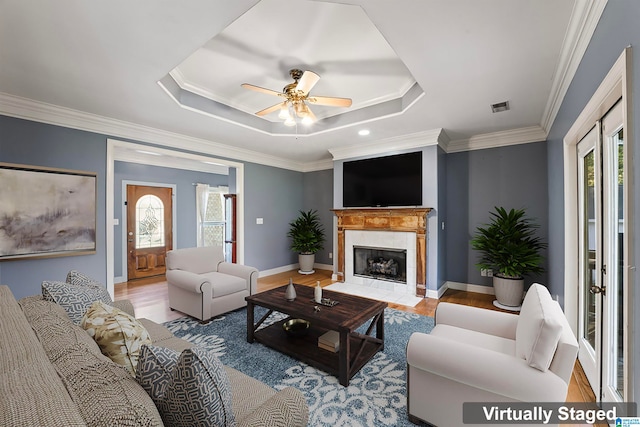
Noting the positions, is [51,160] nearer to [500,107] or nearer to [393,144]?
[393,144]

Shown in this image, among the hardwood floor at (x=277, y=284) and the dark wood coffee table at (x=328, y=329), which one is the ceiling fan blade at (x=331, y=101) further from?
the hardwood floor at (x=277, y=284)

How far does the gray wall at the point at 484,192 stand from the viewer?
12.9 feet

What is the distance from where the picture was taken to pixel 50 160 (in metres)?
3.11

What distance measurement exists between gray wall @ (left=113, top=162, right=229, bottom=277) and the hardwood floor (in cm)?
86

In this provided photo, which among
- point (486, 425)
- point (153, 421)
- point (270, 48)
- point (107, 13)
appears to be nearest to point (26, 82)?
point (107, 13)

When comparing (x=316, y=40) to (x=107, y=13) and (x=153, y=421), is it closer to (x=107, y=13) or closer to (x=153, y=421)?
(x=107, y=13)

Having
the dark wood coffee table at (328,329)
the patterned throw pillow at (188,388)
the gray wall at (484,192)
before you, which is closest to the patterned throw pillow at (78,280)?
the dark wood coffee table at (328,329)

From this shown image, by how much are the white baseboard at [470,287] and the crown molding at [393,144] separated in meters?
2.37

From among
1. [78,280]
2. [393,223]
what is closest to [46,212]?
[78,280]

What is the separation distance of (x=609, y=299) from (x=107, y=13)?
365 centimetres

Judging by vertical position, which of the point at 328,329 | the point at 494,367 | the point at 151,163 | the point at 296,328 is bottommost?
the point at 296,328

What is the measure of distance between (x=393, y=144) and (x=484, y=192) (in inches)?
64.4

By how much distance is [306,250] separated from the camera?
589cm

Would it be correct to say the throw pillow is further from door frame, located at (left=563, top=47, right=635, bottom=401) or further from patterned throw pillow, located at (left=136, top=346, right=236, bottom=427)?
patterned throw pillow, located at (left=136, top=346, right=236, bottom=427)
